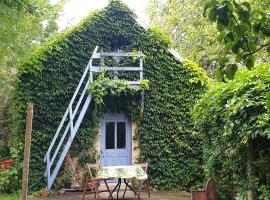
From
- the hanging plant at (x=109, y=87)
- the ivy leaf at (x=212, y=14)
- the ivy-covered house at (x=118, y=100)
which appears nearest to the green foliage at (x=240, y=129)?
the hanging plant at (x=109, y=87)

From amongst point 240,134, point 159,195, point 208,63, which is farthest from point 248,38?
point 208,63


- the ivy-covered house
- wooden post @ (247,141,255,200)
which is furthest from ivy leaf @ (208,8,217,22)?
the ivy-covered house

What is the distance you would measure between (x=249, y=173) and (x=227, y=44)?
15.8 ft

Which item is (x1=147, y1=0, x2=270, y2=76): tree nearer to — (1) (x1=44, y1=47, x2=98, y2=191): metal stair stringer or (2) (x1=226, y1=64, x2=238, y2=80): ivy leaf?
(1) (x1=44, y1=47, x2=98, y2=191): metal stair stringer

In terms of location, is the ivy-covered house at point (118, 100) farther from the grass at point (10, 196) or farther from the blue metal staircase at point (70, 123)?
the grass at point (10, 196)

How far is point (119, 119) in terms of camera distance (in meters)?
11.8

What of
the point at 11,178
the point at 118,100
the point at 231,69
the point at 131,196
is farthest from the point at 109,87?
the point at 231,69

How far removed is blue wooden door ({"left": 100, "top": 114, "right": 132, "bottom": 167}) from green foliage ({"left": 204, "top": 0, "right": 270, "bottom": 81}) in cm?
996

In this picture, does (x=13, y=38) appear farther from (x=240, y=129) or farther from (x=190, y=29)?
(x=190, y=29)

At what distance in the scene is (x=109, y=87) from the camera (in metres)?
10.4

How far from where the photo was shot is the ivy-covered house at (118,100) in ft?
35.5

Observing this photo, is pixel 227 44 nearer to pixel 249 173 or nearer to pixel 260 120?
pixel 260 120

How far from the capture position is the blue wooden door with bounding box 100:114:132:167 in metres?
11.5

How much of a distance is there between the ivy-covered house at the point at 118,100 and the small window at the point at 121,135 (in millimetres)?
13
